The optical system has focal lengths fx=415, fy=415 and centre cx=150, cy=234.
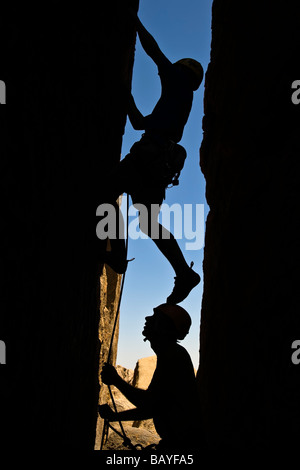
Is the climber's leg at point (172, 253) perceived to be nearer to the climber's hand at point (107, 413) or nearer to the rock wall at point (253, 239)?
the rock wall at point (253, 239)

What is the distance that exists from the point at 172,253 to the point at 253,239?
1218 mm

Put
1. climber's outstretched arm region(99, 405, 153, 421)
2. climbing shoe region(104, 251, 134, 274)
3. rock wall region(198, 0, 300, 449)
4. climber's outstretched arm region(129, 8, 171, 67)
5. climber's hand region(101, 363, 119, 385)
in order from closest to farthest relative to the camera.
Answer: climber's outstretched arm region(99, 405, 153, 421) → climber's hand region(101, 363, 119, 385) → rock wall region(198, 0, 300, 449) → climber's outstretched arm region(129, 8, 171, 67) → climbing shoe region(104, 251, 134, 274)

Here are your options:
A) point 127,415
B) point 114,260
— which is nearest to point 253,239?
point 114,260

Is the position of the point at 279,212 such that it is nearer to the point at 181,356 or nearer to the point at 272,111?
the point at 272,111

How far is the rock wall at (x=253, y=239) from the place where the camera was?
4.27 meters

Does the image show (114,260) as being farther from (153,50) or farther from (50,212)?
(153,50)

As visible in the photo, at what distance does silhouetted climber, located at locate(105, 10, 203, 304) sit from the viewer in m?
4.55

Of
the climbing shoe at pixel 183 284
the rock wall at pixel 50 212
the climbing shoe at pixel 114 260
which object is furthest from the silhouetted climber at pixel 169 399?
the climbing shoe at pixel 114 260

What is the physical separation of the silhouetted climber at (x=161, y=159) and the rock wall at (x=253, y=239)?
98cm

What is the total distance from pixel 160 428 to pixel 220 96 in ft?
19.7

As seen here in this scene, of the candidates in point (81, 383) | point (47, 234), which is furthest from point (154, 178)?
point (81, 383)

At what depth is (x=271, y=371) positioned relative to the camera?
4305 mm

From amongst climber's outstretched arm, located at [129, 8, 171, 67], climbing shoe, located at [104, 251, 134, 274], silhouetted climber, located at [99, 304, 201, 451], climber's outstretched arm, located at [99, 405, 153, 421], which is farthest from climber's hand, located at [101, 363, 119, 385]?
climber's outstretched arm, located at [129, 8, 171, 67]

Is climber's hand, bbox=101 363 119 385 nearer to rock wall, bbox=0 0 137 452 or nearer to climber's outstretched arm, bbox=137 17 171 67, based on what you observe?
rock wall, bbox=0 0 137 452
